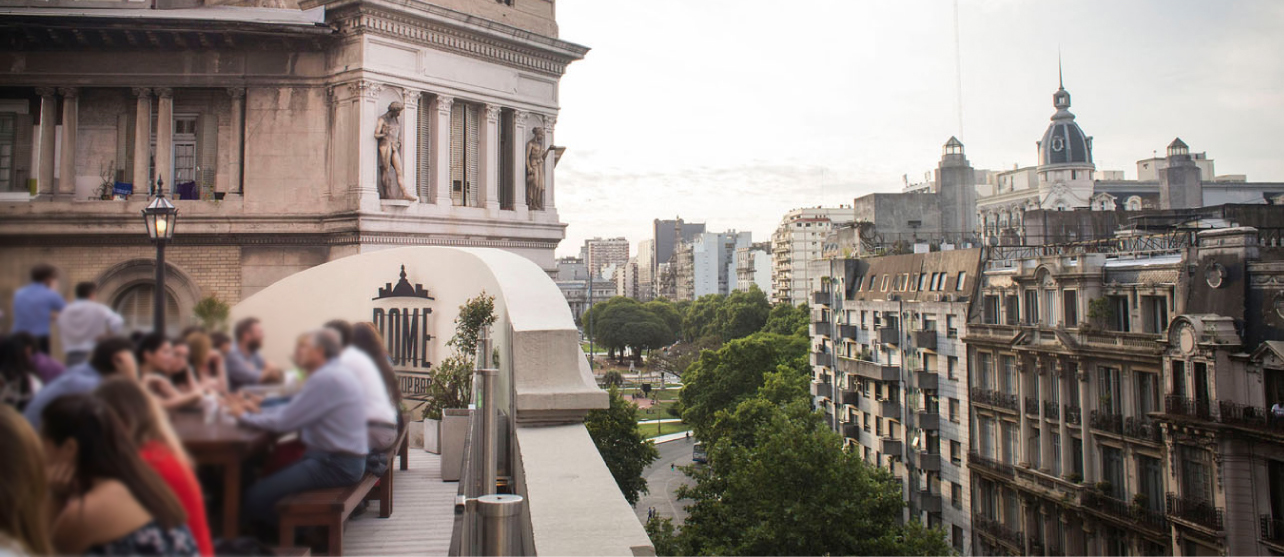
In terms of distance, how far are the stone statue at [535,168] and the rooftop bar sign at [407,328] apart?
1859 cm

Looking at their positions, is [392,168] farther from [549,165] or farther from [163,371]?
[163,371]

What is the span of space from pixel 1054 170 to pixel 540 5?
81738 millimetres

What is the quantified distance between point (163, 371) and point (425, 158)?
1015 inches

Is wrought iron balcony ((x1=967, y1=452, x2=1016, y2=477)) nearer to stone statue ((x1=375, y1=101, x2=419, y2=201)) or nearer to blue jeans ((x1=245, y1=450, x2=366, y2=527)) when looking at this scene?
stone statue ((x1=375, y1=101, x2=419, y2=201))

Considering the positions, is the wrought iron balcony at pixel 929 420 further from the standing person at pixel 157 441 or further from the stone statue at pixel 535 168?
the standing person at pixel 157 441

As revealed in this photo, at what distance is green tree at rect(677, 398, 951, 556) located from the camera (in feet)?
91.6

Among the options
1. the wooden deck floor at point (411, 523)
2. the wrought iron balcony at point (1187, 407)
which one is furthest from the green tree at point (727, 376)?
the wooden deck floor at point (411, 523)

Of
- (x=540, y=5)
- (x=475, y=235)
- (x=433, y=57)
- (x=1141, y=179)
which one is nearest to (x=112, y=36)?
(x=433, y=57)

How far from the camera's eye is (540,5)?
1219 inches

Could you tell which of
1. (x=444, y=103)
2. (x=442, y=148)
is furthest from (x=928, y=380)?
(x=444, y=103)

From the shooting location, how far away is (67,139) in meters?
24.2

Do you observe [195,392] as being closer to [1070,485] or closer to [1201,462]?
[1201,462]

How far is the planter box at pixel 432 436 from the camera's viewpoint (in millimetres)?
11438

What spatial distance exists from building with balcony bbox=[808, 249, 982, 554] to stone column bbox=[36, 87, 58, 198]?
30.2 meters
